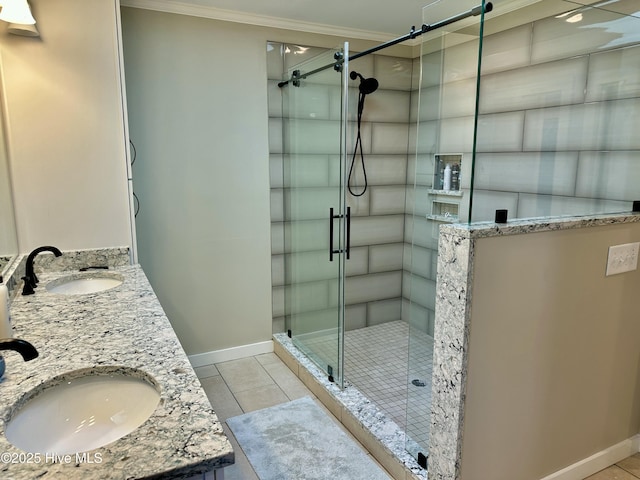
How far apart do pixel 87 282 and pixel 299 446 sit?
1.46m

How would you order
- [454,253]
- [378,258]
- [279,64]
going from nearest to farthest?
[454,253], [279,64], [378,258]

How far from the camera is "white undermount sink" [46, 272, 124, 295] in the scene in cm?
216

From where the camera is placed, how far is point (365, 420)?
2352 millimetres

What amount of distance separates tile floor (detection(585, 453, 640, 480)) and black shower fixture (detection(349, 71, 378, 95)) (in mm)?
3007

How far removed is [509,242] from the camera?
1.59 meters

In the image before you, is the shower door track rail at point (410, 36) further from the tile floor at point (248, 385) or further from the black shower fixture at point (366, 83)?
the tile floor at point (248, 385)

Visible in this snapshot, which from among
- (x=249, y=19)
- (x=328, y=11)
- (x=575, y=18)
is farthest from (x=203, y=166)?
(x=575, y=18)

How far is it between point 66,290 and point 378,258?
8.54 ft

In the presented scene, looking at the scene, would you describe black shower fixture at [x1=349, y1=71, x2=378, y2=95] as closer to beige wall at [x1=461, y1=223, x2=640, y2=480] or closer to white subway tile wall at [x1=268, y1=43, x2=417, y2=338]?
white subway tile wall at [x1=268, y1=43, x2=417, y2=338]

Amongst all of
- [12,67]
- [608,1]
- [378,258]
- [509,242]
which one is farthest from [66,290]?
[608,1]

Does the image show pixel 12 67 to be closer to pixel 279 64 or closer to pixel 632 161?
pixel 279 64

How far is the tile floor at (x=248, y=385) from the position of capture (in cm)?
272

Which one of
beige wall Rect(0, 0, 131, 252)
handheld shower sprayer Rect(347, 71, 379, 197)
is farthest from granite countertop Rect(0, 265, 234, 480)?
handheld shower sprayer Rect(347, 71, 379, 197)

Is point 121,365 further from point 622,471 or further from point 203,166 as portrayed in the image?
point 622,471
